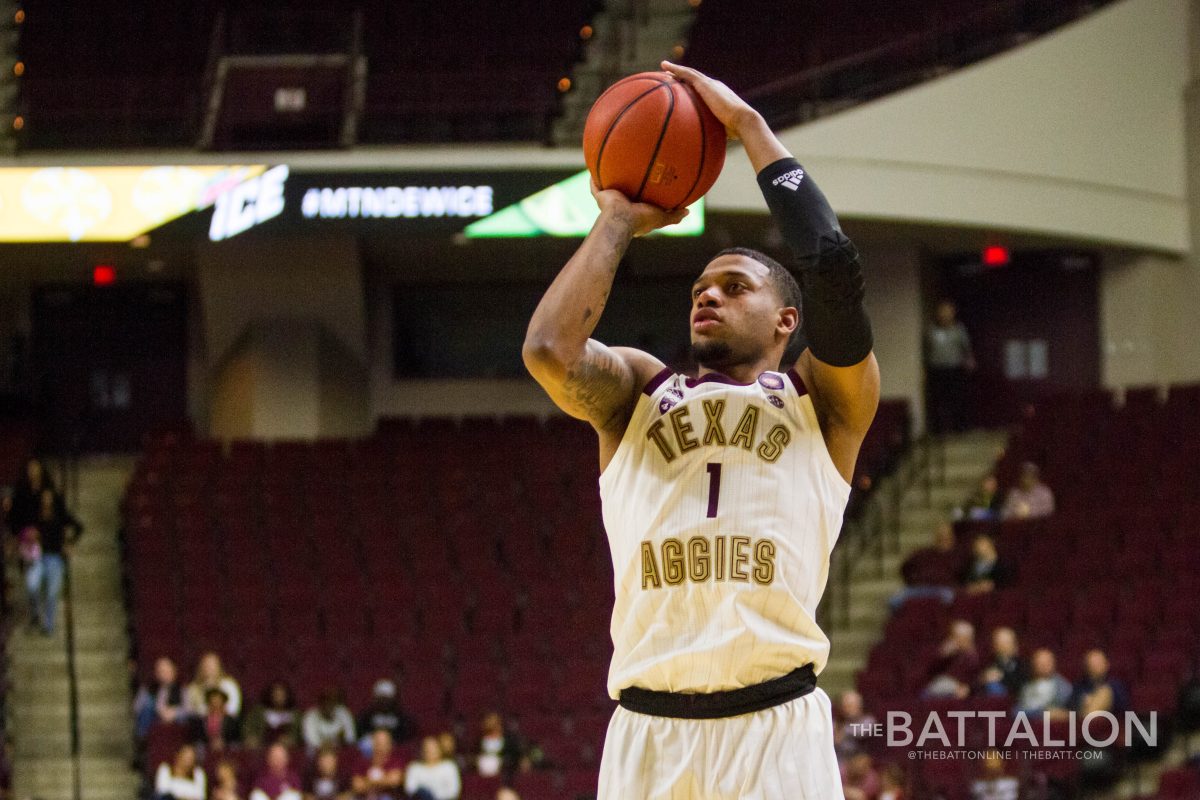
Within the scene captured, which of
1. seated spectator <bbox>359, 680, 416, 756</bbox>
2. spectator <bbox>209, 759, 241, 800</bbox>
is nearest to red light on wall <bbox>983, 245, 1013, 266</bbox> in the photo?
seated spectator <bbox>359, 680, 416, 756</bbox>

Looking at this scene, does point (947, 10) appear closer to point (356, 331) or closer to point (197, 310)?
point (356, 331)

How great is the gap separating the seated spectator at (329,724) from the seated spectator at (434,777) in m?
0.95

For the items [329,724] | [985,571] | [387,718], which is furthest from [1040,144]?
[329,724]

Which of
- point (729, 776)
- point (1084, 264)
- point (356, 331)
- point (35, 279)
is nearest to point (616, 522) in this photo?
point (729, 776)

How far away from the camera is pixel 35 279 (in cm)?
1758

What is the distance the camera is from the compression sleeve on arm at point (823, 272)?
3.25 m

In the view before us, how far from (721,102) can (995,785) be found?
6599 mm

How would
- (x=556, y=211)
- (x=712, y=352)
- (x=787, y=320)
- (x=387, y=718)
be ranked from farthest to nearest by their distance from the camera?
(x=556, y=211), (x=387, y=718), (x=787, y=320), (x=712, y=352)

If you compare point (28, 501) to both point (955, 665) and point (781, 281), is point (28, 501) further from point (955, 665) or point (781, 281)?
point (781, 281)

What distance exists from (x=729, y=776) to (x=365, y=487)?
36.2 ft

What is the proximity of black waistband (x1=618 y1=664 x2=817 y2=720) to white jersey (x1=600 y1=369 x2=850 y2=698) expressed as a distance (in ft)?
0.06

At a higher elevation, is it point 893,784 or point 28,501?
point 28,501

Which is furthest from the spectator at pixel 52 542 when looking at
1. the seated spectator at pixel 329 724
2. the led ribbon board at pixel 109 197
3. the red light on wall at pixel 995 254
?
the red light on wall at pixel 995 254

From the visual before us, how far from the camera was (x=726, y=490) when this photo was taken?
3393 millimetres
